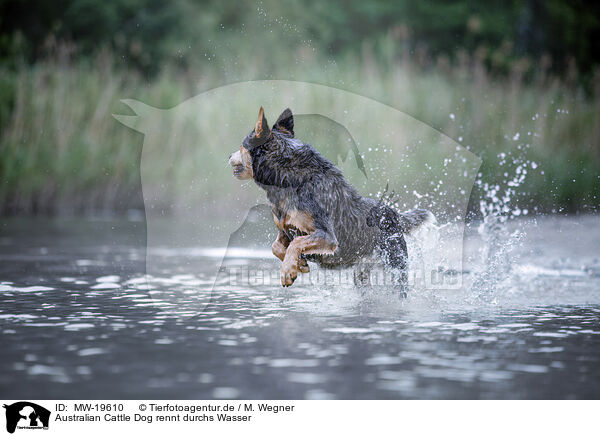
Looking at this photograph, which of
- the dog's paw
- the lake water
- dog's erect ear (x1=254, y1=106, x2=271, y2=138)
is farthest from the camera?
dog's erect ear (x1=254, y1=106, x2=271, y2=138)

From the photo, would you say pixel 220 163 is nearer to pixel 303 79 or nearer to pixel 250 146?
pixel 303 79

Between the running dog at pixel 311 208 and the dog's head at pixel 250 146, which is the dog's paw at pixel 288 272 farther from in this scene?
the dog's head at pixel 250 146

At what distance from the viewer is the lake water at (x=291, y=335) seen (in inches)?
159

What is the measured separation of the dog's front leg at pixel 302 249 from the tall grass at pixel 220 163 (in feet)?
25.6

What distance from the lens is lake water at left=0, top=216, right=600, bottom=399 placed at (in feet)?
13.2

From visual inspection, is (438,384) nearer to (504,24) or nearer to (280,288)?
(280,288)

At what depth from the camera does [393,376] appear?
4203 mm

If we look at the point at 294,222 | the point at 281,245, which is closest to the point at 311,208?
the point at 294,222

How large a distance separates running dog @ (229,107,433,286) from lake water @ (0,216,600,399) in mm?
386

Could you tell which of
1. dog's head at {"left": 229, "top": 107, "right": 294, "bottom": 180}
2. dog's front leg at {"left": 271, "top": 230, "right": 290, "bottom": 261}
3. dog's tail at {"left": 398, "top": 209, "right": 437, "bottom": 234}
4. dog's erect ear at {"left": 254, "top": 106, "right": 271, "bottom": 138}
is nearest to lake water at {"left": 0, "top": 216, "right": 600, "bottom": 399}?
dog's front leg at {"left": 271, "top": 230, "right": 290, "bottom": 261}

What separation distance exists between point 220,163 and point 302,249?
814 cm

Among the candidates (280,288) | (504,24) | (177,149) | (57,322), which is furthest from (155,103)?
(504,24)

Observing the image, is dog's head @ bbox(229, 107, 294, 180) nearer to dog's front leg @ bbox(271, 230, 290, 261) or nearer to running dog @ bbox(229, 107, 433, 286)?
running dog @ bbox(229, 107, 433, 286)

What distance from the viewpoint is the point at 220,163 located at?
1385cm
